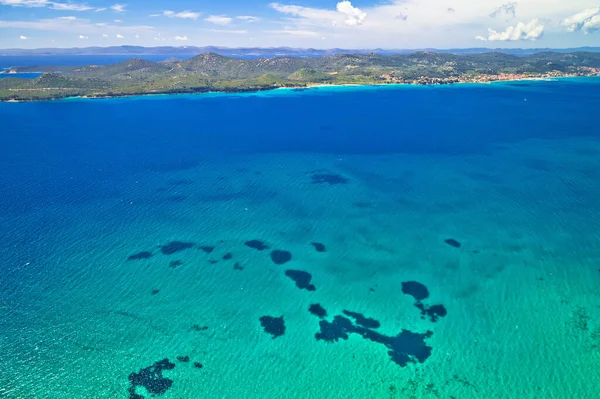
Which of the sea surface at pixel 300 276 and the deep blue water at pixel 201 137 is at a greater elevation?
the deep blue water at pixel 201 137

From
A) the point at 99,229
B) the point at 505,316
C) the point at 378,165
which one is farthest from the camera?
the point at 378,165

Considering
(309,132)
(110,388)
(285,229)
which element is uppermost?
(309,132)

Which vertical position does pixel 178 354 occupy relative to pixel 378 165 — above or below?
below

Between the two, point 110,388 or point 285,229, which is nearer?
point 110,388

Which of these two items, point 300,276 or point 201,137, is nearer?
point 300,276

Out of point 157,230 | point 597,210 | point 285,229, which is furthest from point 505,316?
point 157,230

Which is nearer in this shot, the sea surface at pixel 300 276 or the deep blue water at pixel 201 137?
the sea surface at pixel 300 276

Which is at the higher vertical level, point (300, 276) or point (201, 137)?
point (201, 137)

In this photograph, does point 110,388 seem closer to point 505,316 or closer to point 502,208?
point 505,316
